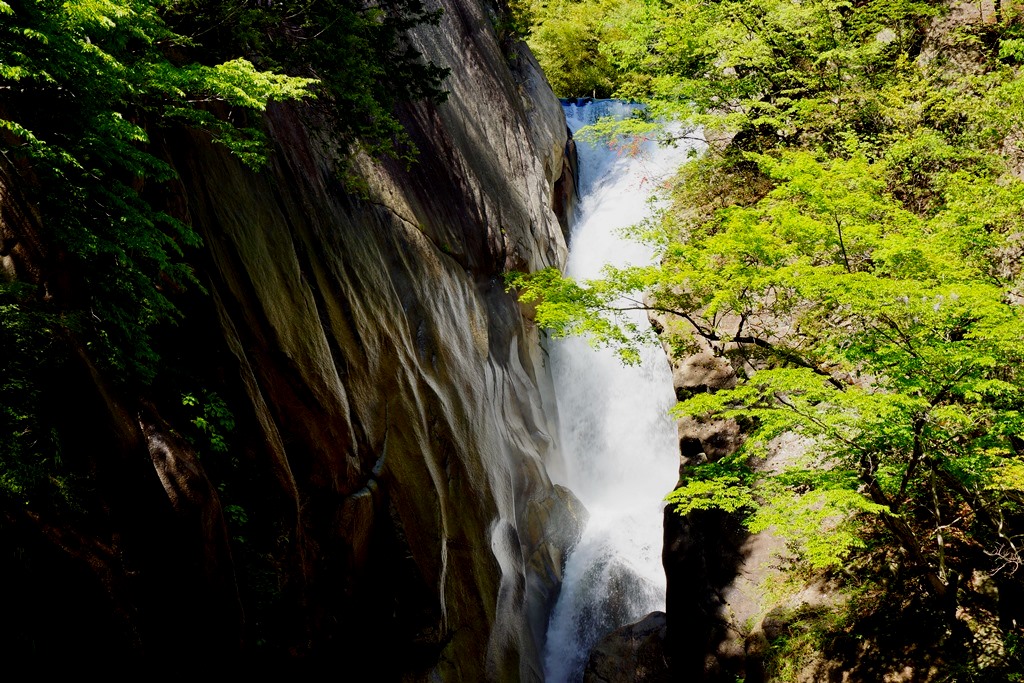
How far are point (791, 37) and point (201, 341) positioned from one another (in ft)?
41.8

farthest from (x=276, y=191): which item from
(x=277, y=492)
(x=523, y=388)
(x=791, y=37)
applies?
(x=791, y=37)

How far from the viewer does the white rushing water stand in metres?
14.6

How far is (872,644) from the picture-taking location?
8.88m

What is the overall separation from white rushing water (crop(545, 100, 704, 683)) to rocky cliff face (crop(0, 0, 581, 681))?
4.49 ft

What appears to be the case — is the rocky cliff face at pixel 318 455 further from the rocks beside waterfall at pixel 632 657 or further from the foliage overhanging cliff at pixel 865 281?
the foliage overhanging cliff at pixel 865 281

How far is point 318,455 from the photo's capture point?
7.20 meters

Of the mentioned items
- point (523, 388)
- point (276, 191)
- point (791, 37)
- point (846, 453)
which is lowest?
point (846, 453)

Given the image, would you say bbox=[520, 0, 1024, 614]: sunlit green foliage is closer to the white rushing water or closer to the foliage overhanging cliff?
the foliage overhanging cliff

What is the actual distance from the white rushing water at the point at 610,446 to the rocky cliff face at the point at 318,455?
137 cm

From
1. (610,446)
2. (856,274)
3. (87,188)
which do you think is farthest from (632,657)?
(87,188)

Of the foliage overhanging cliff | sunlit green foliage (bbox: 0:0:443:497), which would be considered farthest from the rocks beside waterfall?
sunlit green foliage (bbox: 0:0:443:497)

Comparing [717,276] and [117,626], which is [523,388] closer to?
[717,276]

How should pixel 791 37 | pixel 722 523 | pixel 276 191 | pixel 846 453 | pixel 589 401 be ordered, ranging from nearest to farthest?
1. pixel 846 453
2. pixel 276 191
3. pixel 722 523
4. pixel 791 37
5. pixel 589 401

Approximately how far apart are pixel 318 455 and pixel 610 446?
12552 millimetres
